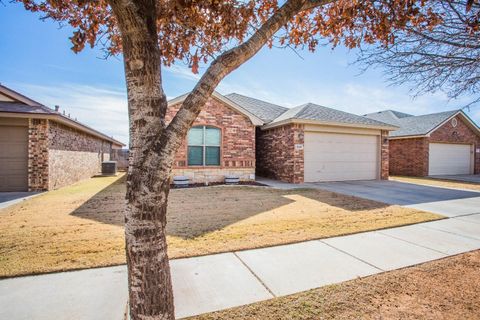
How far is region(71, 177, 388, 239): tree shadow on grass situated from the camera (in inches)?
210

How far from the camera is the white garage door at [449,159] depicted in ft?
58.7

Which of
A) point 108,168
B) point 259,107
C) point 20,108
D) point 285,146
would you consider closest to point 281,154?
point 285,146

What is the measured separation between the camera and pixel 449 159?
61.6ft

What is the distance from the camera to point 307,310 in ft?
7.85

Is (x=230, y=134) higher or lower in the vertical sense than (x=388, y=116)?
lower

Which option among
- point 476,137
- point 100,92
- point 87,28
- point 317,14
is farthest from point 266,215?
point 476,137

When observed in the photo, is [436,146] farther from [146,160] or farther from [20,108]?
[20,108]

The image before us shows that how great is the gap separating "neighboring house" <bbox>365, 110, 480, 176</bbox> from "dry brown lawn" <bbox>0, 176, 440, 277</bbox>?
12.9m

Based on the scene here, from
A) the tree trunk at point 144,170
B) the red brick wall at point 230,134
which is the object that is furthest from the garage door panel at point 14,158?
the tree trunk at point 144,170

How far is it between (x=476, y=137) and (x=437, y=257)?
2389cm

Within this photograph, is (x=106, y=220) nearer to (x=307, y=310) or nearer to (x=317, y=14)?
(x=307, y=310)

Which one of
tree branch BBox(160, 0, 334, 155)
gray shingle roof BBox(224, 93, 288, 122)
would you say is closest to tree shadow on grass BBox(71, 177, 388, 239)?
tree branch BBox(160, 0, 334, 155)

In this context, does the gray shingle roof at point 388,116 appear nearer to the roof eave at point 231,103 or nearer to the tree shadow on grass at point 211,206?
the roof eave at point 231,103

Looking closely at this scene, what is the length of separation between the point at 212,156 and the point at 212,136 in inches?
38.6
